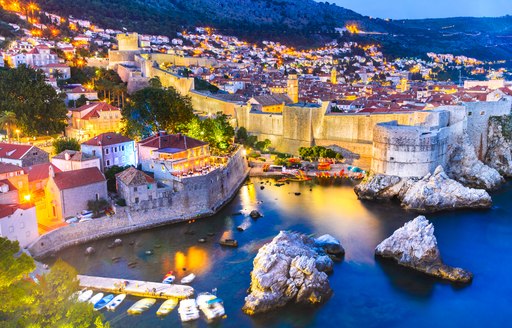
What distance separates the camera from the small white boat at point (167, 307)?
1055cm

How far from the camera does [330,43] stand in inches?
3123

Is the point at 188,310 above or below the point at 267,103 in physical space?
below

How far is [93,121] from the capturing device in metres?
20.8

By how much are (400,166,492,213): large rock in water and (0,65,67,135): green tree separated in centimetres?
1418

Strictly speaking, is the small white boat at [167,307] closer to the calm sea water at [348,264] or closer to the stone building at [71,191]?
the calm sea water at [348,264]

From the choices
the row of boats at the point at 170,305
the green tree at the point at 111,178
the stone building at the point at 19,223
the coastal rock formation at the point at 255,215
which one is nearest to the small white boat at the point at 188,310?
the row of boats at the point at 170,305

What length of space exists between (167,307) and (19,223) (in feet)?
15.2

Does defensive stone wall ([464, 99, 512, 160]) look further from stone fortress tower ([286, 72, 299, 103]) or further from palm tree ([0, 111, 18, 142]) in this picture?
palm tree ([0, 111, 18, 142])

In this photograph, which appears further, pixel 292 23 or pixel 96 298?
pixel 292 23

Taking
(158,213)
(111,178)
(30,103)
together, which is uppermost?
(30,103)

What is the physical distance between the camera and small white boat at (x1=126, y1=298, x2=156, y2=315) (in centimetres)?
1059

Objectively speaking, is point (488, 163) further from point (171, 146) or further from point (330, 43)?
point (330, 43)

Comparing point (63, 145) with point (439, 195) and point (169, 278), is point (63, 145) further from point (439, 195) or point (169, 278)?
point (439, 195)

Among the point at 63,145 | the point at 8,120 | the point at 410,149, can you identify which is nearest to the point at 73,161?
the point at 63,145
